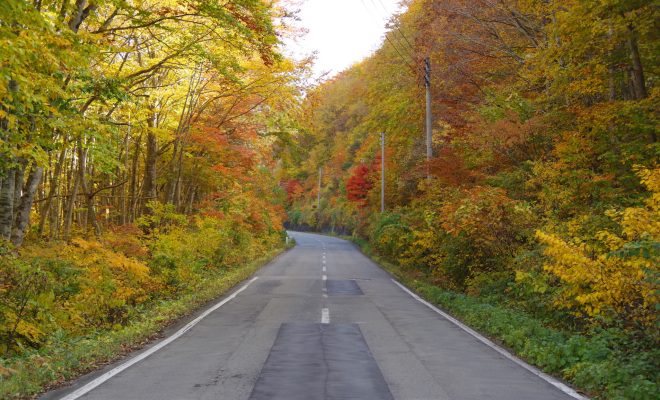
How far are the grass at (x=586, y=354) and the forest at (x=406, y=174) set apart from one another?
0.03 m

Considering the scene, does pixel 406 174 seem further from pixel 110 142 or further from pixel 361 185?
pixel 110 142

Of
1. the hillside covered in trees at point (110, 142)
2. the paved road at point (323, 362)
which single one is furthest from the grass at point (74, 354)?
the paved road at point (323, 362)

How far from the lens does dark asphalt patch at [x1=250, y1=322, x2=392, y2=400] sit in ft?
18.7

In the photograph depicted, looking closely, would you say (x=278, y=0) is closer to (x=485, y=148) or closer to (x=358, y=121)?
(x=485, y=148)

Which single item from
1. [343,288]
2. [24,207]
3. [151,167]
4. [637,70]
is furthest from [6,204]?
[637,70]

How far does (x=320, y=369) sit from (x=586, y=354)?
355cm

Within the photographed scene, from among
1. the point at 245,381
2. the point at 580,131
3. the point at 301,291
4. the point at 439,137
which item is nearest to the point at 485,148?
the point at 580,131

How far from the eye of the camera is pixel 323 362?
7.16 meters

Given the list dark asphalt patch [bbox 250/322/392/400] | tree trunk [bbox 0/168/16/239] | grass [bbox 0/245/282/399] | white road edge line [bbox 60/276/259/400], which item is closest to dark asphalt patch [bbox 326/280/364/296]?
white road edge line [bbox 60/276/259/400]

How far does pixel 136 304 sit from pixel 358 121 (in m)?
56.5

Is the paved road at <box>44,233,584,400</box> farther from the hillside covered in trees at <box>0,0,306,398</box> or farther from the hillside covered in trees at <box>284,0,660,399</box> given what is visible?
the hillside covered in trees at <box>0,0,306,398</box>

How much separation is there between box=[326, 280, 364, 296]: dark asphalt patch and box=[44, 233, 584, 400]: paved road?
2636 mm

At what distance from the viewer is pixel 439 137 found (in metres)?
26.2

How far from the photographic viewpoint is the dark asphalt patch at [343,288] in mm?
15591
